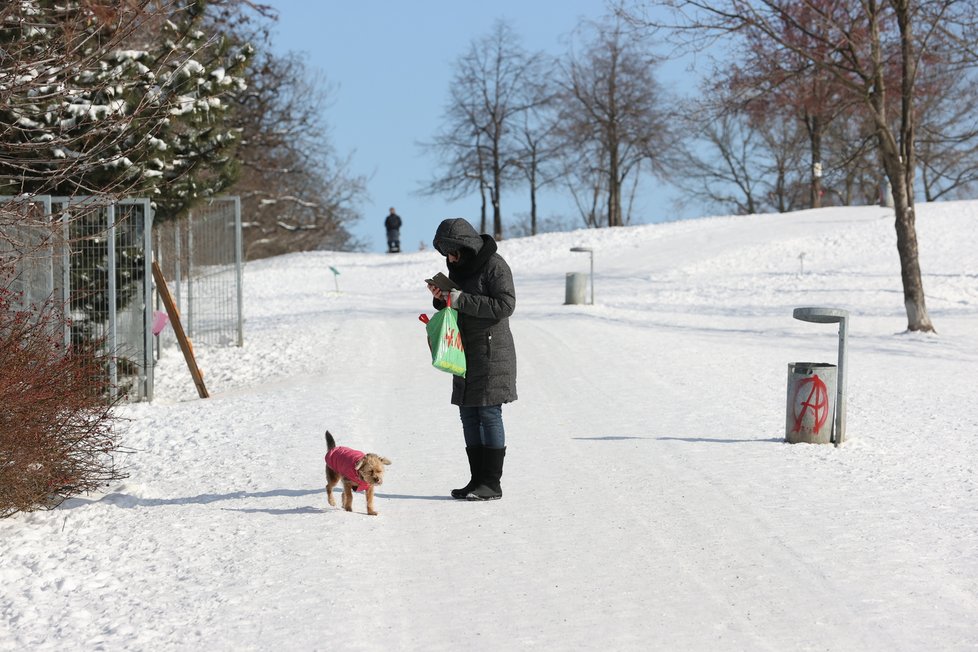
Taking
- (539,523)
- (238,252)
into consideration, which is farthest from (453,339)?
(238,252)

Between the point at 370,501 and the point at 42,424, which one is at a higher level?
the point at 42,424

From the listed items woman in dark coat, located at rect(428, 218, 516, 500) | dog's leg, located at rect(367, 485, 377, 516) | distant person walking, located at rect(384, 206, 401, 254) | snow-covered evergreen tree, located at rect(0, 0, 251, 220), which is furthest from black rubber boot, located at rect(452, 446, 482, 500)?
distant person walking, located at rect(384, 206, 401, 254)

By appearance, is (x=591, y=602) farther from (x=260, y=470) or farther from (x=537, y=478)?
(x=260, y=470)

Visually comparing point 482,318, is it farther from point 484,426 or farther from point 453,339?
point 484,426

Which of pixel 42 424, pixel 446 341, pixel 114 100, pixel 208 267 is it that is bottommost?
pixel 42 424

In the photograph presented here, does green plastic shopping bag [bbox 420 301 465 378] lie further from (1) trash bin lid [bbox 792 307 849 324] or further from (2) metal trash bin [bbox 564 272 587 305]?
→ (2) metal trash bin [bbox 564 272 587 305]

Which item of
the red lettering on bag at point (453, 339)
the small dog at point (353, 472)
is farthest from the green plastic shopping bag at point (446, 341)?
the small dog at point (353, 472)

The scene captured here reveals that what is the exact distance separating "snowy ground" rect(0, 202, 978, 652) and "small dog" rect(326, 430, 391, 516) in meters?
0.15

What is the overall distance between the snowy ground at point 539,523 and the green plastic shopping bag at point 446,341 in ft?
3.37

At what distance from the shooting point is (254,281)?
3944 centimetres

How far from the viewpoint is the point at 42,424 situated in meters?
7.96

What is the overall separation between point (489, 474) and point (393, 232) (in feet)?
144

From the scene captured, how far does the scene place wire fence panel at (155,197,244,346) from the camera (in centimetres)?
2106

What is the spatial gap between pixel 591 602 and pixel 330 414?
22.6 feet
